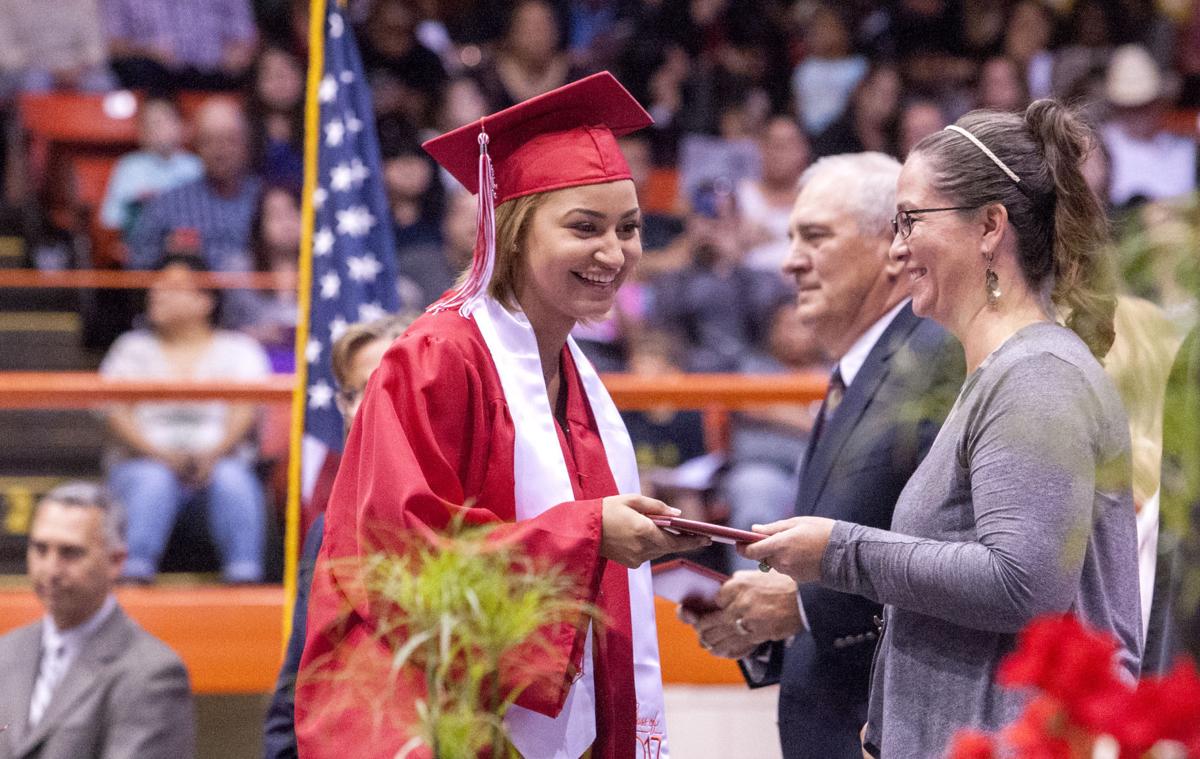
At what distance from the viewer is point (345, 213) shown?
4.06m

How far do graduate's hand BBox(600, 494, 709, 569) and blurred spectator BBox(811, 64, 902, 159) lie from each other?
592cm

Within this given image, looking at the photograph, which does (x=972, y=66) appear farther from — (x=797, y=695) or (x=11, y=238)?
(x=797, y=695)

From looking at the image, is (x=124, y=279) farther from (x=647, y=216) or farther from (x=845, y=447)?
(x=845, y=447)

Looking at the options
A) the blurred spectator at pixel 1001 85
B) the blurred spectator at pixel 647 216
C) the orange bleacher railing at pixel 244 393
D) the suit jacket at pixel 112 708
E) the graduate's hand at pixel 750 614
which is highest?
the blurred spectator at pixel 1001 85

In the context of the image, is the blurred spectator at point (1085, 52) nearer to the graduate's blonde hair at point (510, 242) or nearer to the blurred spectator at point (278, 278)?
the blurred spectator at point (278, 278)

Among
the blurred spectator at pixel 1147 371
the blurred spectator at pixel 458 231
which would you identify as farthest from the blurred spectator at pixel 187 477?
the blurred spectator at pixel 1147 371

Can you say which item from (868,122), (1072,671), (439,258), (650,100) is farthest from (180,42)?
(1072,671)

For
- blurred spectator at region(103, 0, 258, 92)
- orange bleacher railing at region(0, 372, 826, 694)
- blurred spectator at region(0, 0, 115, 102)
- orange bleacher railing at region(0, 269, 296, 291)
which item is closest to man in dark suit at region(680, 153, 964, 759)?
orange bleacher railing at region(0, 372, 826, 694)

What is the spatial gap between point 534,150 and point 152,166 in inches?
213

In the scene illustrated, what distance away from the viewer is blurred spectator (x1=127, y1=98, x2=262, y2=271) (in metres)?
6.80

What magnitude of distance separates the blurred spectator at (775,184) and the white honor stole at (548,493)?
4.83 meters

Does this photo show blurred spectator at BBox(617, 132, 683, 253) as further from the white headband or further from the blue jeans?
the white headband

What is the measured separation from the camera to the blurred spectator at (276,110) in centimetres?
727

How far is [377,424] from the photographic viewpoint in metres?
2.08
